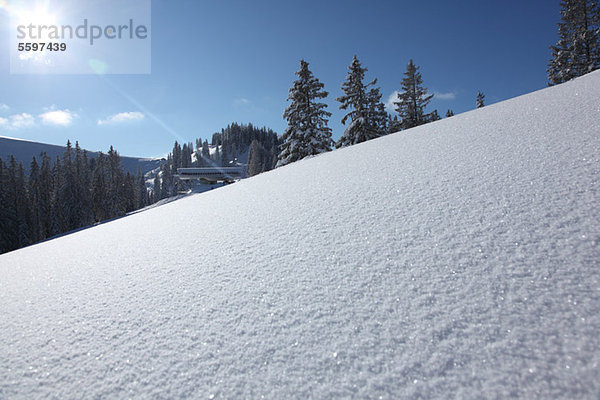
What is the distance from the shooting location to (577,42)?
17.8 m

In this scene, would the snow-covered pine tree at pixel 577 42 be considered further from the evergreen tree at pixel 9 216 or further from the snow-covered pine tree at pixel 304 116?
the evergreen tree at pixel 9 216

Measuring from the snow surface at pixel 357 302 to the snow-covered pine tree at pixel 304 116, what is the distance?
14.9 m

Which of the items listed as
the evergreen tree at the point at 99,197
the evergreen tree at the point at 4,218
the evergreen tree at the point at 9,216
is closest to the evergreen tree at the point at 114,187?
the evergreen tree at the point at 99,197

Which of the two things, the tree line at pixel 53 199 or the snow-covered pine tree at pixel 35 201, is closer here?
the tree line at pixel 53 199

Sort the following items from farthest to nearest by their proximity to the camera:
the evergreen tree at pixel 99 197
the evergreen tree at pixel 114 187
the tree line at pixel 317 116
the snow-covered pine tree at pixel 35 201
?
1. the evergreen tree at pixel 114 187
2. the evergreen tree at pixel 99 197
3. the snow-covered pine tree at pixel 35 201
4. the tree line at pixel 317 116

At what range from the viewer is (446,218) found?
190 centimetres

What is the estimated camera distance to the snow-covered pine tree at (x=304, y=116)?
17.1 meters

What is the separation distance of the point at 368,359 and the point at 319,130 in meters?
17.2

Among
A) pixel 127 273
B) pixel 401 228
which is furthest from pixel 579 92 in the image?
pixel 127 273

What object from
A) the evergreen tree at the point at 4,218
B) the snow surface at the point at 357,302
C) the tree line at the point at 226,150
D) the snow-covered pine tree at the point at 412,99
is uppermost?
the tree line at the point at 226,150

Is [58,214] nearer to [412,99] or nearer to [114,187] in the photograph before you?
[114,187]

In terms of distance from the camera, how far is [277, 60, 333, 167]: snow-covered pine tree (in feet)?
56.0

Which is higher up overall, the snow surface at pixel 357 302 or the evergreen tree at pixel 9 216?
the evergreen tree at pixel 9 216

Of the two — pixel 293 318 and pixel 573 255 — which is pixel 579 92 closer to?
pixel 573 255
